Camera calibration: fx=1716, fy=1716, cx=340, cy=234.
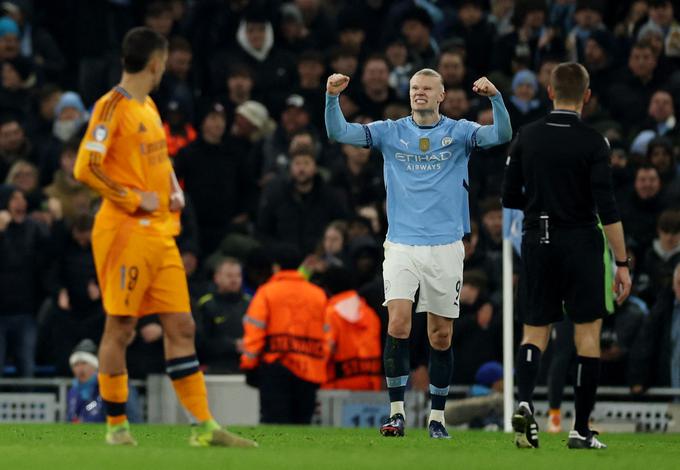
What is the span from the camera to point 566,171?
11023mm

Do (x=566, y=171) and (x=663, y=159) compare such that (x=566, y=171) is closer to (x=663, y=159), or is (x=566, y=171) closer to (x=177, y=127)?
(x=663, y=159)

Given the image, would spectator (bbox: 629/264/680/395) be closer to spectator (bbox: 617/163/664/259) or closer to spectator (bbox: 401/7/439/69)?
spectator (bbox: 617/163/664/259)

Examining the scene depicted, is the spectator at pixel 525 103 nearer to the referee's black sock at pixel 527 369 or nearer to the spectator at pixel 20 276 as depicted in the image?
the spectator at pixel 20 276

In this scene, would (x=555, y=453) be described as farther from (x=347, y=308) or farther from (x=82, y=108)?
(x=82, y=108)

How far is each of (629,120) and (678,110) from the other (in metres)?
0.61

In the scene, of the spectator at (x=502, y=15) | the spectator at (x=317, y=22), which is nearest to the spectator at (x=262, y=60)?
the spectator at (x=317, y=22)

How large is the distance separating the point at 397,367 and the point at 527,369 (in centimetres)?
183

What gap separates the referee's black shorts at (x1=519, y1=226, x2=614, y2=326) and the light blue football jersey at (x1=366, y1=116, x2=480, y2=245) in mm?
1547

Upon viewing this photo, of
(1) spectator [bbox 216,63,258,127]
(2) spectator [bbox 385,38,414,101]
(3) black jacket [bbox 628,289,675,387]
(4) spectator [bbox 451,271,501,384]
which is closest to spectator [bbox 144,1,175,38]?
(1) spectator [bbox 216,63,258,127]

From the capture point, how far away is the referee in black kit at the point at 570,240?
10938 mm

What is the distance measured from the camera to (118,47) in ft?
79.3

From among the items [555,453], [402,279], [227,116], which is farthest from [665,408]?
[227,116]

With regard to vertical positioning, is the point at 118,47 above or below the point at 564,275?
above

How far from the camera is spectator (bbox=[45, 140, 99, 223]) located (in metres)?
20.5
